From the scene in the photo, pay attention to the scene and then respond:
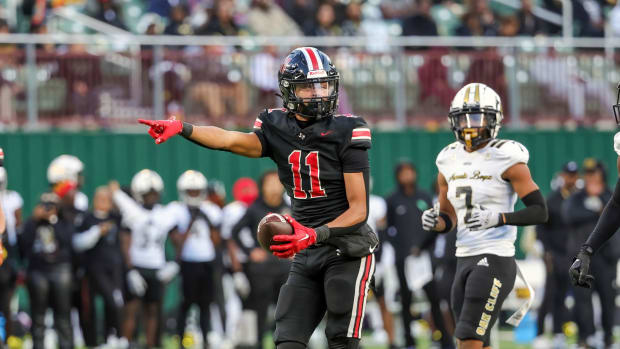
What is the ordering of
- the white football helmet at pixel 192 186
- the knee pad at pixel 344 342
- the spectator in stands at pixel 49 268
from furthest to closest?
the white football helmet at pixel 192 186 < the spectator in stands at pixel 49 268 < the knee pad at pixel 344 342

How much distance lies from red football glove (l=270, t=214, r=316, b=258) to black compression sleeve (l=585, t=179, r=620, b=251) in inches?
62.5

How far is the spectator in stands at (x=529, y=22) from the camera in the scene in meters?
17.8

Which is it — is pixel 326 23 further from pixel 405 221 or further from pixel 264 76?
pixel 405 221

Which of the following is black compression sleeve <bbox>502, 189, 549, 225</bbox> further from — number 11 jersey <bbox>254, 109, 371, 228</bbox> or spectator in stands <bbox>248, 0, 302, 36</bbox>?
spectator in stands <bbox>248, 0, 302, 36</bbox>

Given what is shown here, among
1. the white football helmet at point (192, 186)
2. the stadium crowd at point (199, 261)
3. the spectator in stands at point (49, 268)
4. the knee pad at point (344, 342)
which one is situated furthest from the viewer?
the white football helmet at point (192, 186)

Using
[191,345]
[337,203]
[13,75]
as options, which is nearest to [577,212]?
[191,345]

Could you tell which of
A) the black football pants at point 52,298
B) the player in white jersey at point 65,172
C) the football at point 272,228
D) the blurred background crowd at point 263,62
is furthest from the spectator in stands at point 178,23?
the football at point 272,228

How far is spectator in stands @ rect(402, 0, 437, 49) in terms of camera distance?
55.7 ft

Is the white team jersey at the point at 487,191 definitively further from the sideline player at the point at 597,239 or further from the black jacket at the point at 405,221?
the black jacket at the point at 405,221

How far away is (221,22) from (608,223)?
33.1 feet

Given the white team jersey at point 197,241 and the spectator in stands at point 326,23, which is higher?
the spectator in stands at point 326,23

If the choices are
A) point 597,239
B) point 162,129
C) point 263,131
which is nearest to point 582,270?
point 597,239

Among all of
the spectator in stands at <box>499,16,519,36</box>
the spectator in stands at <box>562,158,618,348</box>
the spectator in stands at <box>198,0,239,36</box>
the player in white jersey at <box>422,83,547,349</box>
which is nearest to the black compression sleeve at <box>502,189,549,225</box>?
the player in white jersey at <box>422,83,547,349</box>

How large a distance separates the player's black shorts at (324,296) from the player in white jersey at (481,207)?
Result: 0.99 m
